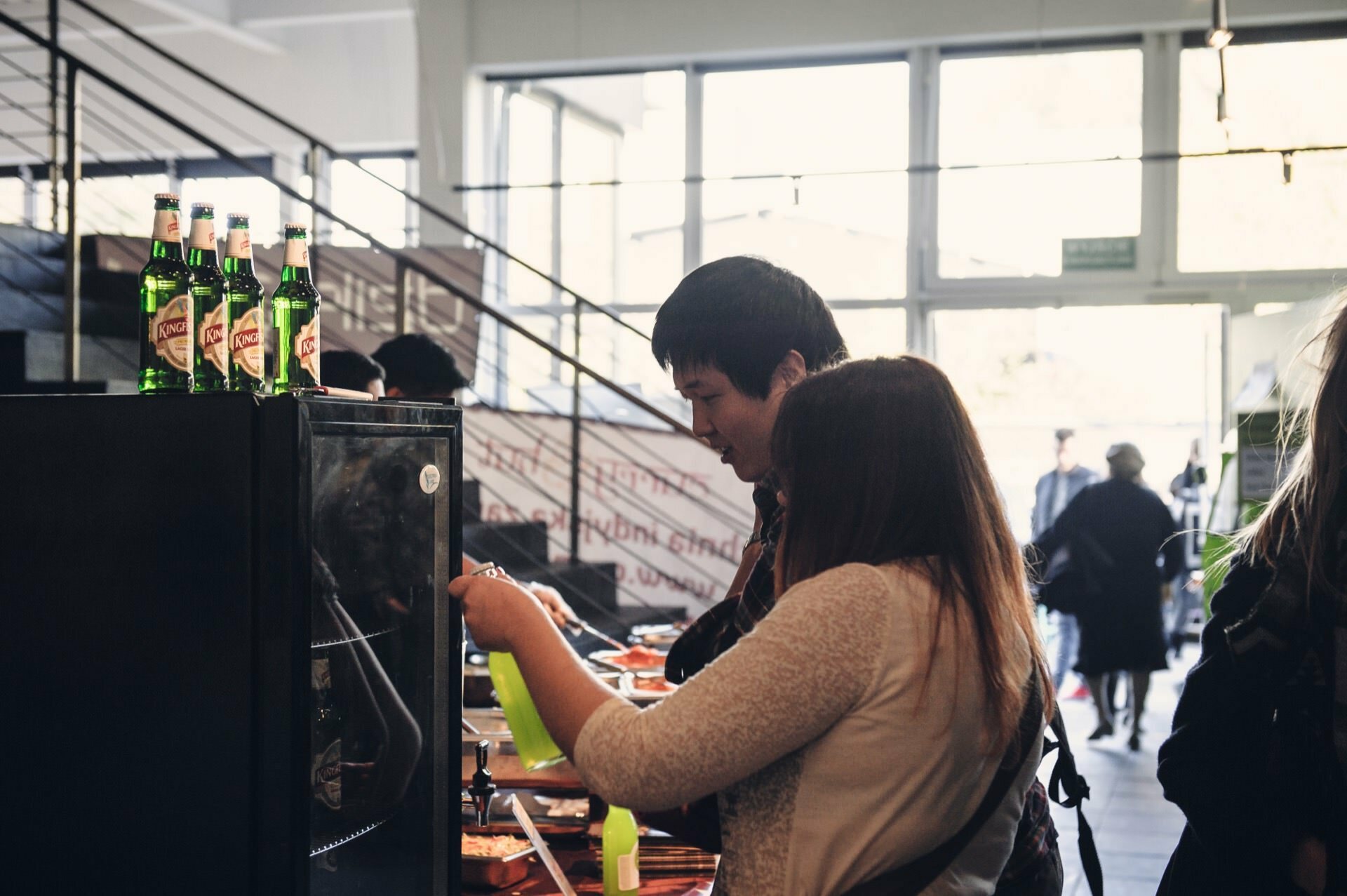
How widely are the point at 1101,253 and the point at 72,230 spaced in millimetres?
5908

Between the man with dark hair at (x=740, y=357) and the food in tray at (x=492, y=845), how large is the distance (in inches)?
17.9

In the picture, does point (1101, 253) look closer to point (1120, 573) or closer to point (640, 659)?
point (1120, 573)

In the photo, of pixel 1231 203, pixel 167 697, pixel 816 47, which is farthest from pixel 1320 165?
pixel 167 697

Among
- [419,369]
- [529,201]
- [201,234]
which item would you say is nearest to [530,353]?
[529,201]

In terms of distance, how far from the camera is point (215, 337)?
147 cm

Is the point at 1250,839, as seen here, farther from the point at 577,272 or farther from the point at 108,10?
the point at 108,10

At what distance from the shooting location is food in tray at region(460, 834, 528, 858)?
180cm

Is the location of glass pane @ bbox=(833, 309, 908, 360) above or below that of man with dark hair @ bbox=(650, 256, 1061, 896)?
above

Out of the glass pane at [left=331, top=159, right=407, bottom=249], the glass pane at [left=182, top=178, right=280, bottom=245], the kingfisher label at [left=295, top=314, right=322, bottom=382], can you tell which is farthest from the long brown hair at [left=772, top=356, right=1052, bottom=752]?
the glass pane at [left=182, top=178, right=280, bottom=245]

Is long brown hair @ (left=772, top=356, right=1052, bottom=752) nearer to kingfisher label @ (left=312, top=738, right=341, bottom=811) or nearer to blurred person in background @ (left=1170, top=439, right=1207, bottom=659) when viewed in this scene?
kingfisher label @ (left=312, top=738, right=341, bottom=811)

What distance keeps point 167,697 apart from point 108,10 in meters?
8.97

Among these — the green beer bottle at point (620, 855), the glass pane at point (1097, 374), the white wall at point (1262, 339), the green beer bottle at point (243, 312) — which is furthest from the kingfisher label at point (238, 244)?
the glass pane at point (1097, 374)

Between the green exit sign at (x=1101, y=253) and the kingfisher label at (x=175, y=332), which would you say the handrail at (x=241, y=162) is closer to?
the kingfisher label at (x=175, y=332)

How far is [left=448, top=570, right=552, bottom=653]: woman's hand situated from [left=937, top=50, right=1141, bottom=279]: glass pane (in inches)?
264
